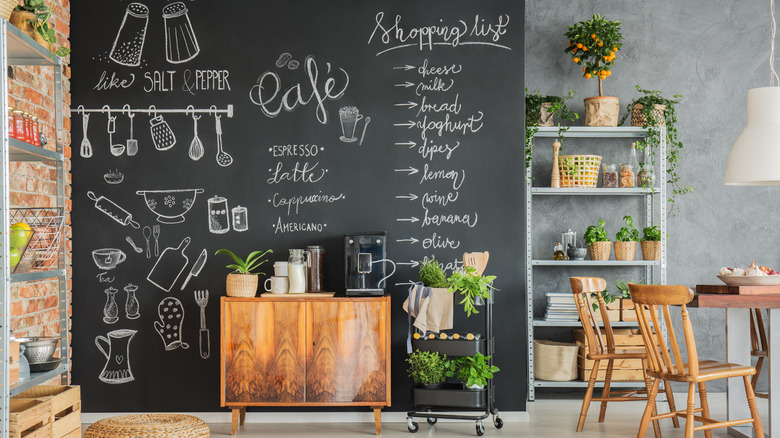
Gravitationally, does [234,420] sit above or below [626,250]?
below

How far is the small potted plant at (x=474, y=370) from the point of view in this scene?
3950 millimetres

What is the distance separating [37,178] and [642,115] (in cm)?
427

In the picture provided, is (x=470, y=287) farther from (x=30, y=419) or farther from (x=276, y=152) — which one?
(x=30, y=419)

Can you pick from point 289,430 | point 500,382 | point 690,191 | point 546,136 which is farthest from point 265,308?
point 690,191

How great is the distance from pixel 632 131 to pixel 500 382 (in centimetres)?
218

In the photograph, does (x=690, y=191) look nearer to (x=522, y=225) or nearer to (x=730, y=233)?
(x=730, y=233)

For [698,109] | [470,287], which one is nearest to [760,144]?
[698,109]

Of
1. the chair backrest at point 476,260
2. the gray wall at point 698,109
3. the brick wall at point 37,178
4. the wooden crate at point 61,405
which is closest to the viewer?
the wooden crate at point 61,405

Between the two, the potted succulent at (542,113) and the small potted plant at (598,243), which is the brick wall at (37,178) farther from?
the small potted plant at (598,243)

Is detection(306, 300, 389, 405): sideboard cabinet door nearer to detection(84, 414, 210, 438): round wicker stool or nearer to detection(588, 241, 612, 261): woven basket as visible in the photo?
detection(84, 414, 210, 438): round wicker stool

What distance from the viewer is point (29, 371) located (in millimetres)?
2680

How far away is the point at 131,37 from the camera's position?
4461 mm

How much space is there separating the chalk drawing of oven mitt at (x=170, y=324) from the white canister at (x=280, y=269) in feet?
2.45

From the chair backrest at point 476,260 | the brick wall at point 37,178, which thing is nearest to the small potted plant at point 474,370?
the chair backrest at point 476,260
